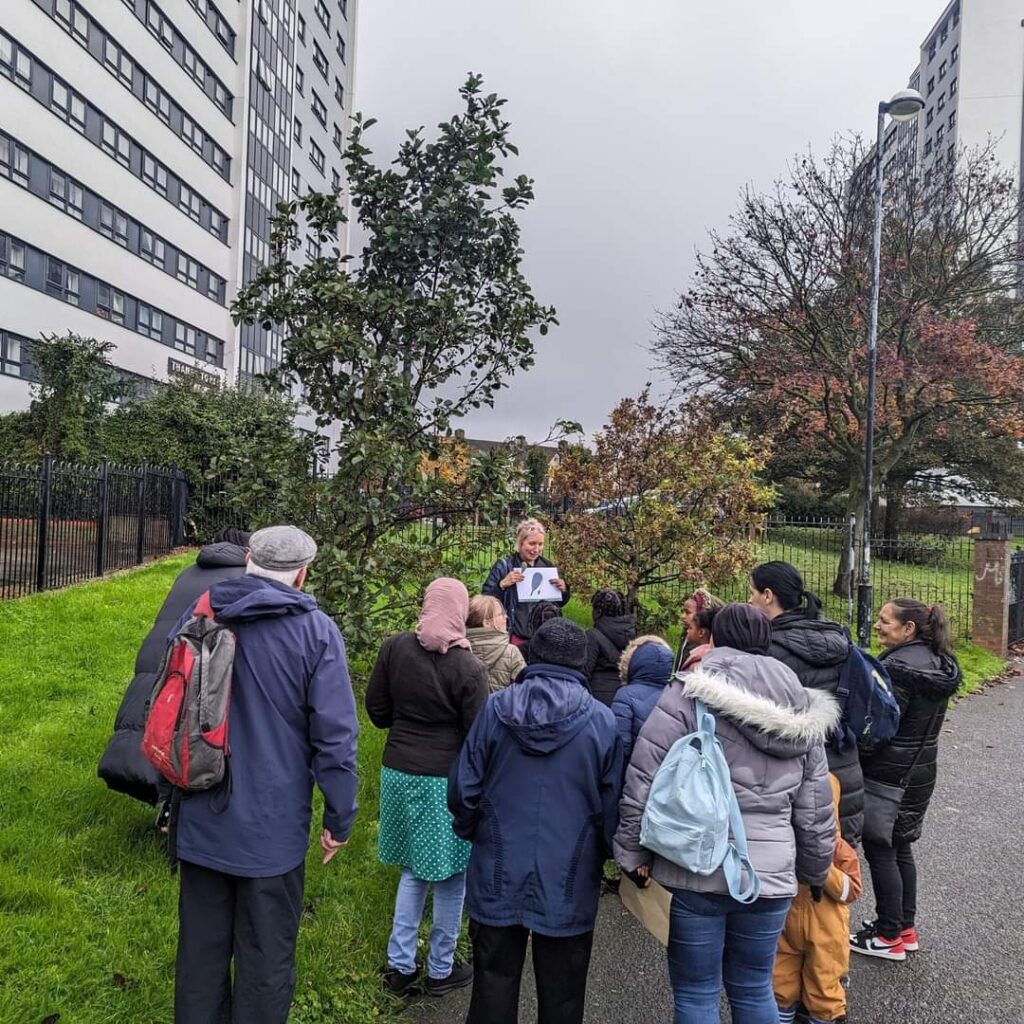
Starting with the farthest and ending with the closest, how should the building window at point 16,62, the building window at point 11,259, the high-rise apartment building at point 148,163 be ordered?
the high-rise apartment building at point 148,163 < the building window at point 11,259 < the building window at point 16,62

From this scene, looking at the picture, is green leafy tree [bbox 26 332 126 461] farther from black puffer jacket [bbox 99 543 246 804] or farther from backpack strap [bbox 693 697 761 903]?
backpack strap [bbox 693 697 761 903]

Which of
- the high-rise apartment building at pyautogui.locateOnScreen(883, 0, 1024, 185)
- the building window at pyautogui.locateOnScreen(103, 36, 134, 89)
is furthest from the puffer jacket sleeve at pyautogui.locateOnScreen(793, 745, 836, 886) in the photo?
the high-rise apartment building at pyautogui.locateOnScreen(883, 0, 1024, 185)

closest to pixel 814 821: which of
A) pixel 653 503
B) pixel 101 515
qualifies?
pixel 653 503

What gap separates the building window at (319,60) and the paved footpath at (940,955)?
173 feet

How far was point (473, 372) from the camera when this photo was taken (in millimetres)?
5875

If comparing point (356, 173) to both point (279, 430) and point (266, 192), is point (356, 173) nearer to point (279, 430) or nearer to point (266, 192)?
point (279, 430)

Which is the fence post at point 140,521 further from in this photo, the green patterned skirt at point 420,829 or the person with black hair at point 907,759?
the person with black hair at point 907,759

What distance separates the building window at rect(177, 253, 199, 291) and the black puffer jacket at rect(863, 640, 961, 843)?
125 feet

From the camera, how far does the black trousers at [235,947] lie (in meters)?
2.48

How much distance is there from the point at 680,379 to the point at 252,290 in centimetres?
1507

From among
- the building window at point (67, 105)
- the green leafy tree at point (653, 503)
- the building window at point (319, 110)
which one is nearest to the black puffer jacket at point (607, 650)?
the green leafy tree at point (653, 503)

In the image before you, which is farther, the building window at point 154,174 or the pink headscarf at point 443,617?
the building window at point 154,174

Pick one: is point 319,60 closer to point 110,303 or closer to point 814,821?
point 110,303

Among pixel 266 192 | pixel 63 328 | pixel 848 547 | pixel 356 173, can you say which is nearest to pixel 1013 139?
pixel 266 192
